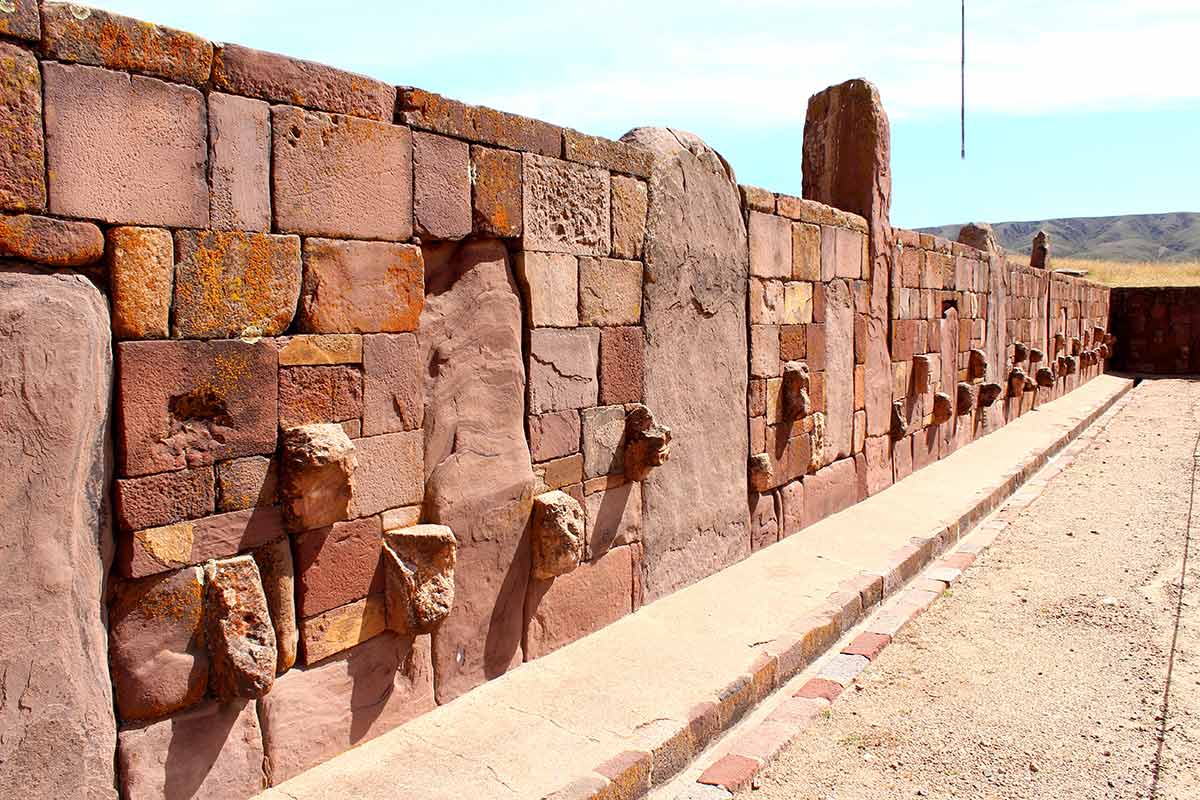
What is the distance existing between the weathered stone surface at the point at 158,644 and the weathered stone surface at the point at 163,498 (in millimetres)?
196

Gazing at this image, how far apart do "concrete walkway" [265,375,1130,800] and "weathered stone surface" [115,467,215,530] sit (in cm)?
109

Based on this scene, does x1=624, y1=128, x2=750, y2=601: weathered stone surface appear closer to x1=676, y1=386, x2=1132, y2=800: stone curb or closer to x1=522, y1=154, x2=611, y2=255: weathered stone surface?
x1=522, y1=154, x2=611, y2=255: weathered stone surface

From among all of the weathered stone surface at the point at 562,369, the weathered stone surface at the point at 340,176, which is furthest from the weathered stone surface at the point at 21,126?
the weathered stone surface at the point at 562,369

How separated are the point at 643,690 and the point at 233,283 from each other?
249cm

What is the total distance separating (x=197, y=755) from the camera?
3.19m

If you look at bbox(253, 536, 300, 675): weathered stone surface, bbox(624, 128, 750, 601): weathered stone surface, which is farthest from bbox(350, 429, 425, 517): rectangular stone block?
bbox(624, 128, 750, 601): weathered stone surface

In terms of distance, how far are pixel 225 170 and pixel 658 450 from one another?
281cm

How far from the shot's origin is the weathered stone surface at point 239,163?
10.4ft

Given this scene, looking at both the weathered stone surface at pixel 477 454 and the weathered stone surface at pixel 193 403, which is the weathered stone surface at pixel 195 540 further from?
the weathered stone surface at pixel 477 454

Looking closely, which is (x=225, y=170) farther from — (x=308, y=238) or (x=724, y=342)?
(x=724, y=342)

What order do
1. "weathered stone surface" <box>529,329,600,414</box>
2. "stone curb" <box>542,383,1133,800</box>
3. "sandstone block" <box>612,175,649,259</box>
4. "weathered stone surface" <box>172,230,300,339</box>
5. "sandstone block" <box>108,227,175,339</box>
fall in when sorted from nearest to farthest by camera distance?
1. "sandstone block" <box>108,227,175,339</box>
2. "weathered stone surface" <box>172,230,300,339</box>
3. "stone curb" <box>542,383,1133,800</box>
4. "weathered stone surface" <box>529,329,600,414</box>
5. "sandstone block" <box>612,175,649,259</box>

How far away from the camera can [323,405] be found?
361cm

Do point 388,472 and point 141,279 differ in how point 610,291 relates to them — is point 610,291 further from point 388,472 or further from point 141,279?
point 141,279

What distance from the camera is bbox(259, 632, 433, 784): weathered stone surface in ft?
11.4
